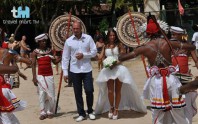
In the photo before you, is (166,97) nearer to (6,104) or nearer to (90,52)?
(6,104)

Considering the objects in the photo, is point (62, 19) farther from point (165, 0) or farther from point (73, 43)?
point (165, 0)

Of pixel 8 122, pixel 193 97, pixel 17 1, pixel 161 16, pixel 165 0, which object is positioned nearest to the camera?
pixel 8 122

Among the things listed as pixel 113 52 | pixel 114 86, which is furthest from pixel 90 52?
pixel 114 86

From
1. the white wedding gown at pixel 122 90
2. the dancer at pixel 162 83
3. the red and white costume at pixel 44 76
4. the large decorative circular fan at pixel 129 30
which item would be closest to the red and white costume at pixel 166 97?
the dancer at pixel 162 83

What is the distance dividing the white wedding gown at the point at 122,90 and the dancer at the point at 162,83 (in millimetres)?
2383

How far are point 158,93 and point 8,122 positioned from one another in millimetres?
2040

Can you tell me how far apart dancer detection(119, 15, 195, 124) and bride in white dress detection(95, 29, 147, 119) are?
7.84 ft

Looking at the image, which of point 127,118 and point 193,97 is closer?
point 193,97

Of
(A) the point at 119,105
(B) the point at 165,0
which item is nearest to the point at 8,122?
(A) the point at 119,105

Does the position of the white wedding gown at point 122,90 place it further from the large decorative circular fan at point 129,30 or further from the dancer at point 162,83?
the dancer at point 162,83

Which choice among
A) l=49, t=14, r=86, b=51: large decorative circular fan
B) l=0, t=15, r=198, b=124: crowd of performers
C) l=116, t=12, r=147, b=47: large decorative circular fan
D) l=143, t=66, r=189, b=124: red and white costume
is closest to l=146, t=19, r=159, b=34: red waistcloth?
l=0, t=15, r=198, b=124: crowd of performers

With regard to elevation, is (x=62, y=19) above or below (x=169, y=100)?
above

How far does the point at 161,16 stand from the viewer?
73.4ft

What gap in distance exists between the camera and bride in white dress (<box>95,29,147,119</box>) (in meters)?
8.36
